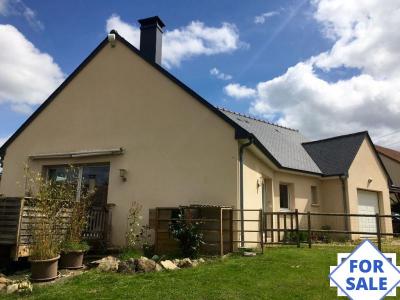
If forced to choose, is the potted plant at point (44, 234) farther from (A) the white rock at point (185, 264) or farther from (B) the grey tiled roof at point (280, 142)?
(B) the grey tiled roof at point (280, 142)

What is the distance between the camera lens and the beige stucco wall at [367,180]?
16.2 metres

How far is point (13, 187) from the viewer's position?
14.2 m

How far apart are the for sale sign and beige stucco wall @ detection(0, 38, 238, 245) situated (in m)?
6.04

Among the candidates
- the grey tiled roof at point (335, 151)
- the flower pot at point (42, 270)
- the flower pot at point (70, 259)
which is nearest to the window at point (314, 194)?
the grey tiled roof at point (335, 151)

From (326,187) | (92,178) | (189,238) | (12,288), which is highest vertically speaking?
(326,187)

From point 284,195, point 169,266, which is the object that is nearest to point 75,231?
point 169,266

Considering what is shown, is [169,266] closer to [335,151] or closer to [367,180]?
[335,151]

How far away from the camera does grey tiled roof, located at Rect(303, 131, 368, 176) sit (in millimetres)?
16422

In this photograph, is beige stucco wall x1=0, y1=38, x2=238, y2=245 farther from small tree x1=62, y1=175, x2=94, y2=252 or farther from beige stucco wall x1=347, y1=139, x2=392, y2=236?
beige stucco wall x1=347, y1=139, x2=392, y2=236

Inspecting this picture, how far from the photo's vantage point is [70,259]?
820cm

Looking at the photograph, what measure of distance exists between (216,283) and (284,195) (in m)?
9.08

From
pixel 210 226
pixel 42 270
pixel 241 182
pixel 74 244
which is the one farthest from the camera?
pixel 241 182

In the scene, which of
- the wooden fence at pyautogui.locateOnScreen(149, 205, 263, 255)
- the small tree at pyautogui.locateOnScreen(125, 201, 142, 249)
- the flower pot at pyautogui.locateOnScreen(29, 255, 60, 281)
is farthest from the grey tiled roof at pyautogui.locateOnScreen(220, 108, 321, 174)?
the flower pot at pyautogui.locateOnScreen(29, 255, 60, 281)

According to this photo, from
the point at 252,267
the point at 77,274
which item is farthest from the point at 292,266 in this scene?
the point at 77,274
